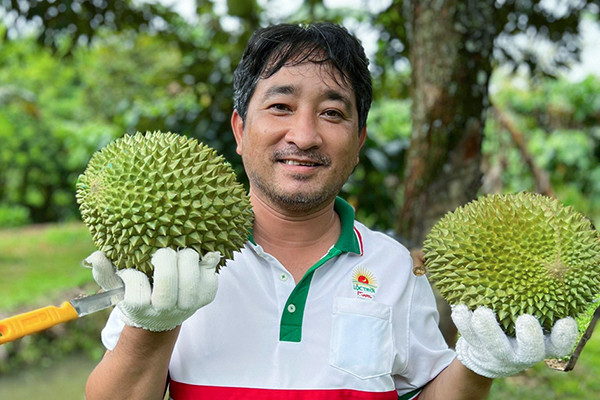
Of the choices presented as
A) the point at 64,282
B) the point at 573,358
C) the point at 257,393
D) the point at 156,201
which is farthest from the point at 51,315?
the point at 64,282

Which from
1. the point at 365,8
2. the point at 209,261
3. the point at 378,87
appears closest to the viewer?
the point at 209,261

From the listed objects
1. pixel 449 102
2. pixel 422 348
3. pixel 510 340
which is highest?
pixel 449 102

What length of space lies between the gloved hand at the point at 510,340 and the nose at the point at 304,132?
63 cm

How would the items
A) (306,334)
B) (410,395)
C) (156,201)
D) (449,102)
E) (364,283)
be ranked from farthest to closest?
(449,102) → (410,395) → (364,283) → (306,334) → (156,201)

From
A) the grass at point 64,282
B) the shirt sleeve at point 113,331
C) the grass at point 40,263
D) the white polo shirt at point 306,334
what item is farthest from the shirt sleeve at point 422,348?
the grass at point 40,263

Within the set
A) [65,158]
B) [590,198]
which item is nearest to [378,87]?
[590,198]

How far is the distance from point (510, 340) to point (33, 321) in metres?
1.25

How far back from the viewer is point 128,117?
4852 mm

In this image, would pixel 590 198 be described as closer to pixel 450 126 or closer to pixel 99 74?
pixel 450 126

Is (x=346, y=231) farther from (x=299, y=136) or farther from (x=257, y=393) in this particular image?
(x=257, y=393)

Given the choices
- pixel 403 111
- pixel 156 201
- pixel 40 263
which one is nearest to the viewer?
pixel 156 201

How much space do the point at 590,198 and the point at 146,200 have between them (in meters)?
11.6

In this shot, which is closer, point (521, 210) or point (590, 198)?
point (521, 210)

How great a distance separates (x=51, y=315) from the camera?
140cm
